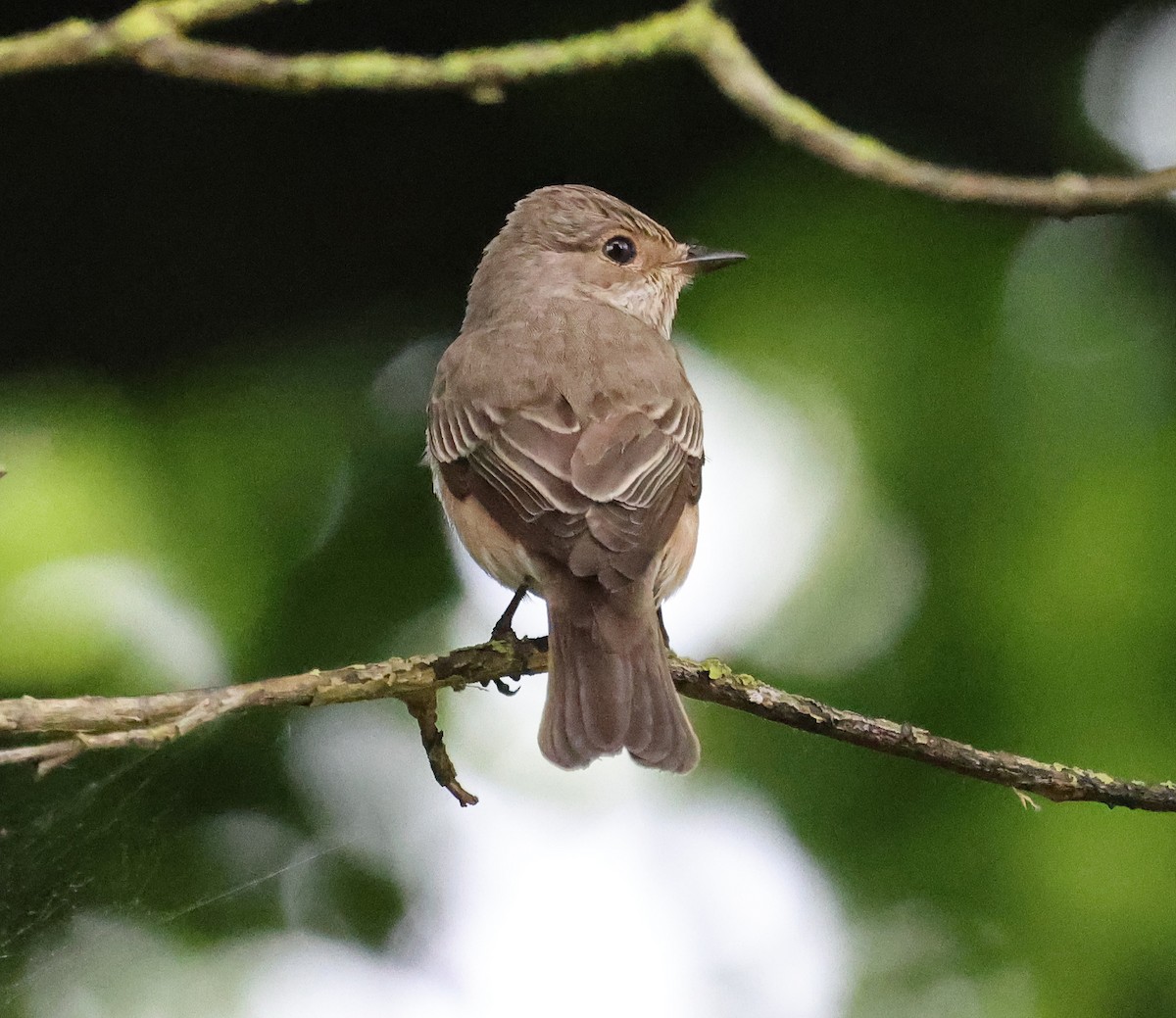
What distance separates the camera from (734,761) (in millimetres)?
4051

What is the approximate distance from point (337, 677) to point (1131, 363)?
2747 millimetres

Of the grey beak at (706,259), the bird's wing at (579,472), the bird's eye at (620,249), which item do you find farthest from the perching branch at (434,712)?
the bird's eye at (620,249)

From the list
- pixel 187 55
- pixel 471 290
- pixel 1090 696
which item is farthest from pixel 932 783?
pixel 187 55

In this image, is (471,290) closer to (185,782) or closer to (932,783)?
(185,782)

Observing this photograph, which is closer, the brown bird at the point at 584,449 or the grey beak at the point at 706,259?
the brown bird at the point at 584,449

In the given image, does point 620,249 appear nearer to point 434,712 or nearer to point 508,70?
point 434,712

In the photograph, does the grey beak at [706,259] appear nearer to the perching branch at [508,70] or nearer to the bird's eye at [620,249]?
the bird's eye at [620,249]

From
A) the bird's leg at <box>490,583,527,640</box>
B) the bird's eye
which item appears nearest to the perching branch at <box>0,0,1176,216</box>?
the bird's leg at <box>490,583,527,640</box>

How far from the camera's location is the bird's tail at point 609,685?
287 centimetres

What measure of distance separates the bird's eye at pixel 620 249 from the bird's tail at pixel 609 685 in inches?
53.5

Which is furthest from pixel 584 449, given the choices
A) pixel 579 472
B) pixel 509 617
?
pixel 509 617

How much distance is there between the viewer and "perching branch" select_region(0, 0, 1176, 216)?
2.03 metres

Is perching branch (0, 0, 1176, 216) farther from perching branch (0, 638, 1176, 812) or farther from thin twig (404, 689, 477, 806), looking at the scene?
thin twig (404, 689, 477, 806)

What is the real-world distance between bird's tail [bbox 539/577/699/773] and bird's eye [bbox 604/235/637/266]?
1360mm
